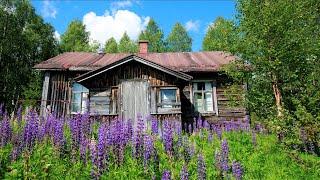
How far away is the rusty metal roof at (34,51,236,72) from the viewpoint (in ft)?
64.5

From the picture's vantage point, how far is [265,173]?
8727 mm

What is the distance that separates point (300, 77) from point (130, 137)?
8547mm

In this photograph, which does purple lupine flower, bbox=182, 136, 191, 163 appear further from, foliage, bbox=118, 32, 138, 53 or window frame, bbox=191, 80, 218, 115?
foliage, bbox=118, 32, 138, 53

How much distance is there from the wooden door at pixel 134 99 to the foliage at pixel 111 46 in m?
31.6

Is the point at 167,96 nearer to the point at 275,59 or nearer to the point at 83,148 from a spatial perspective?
the point at 275,59

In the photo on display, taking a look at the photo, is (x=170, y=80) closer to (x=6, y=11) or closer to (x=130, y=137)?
(x=130, y=137)

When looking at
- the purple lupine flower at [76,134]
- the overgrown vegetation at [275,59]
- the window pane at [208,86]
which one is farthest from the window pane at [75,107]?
the purple lupine flower at [76,134]

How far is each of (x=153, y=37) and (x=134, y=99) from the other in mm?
31324

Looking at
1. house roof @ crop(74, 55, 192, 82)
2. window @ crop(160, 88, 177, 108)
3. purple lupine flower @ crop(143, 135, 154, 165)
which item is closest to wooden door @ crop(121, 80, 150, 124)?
window @ crop(160, 88, 177, 108)

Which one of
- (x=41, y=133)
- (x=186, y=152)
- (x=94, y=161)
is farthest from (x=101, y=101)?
(x=94, y=161)

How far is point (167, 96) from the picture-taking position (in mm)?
17719

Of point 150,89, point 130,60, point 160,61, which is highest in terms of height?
point 160,61

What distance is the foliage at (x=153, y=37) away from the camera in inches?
1858

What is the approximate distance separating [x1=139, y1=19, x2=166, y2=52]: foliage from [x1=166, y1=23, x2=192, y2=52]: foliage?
50.0 inches
